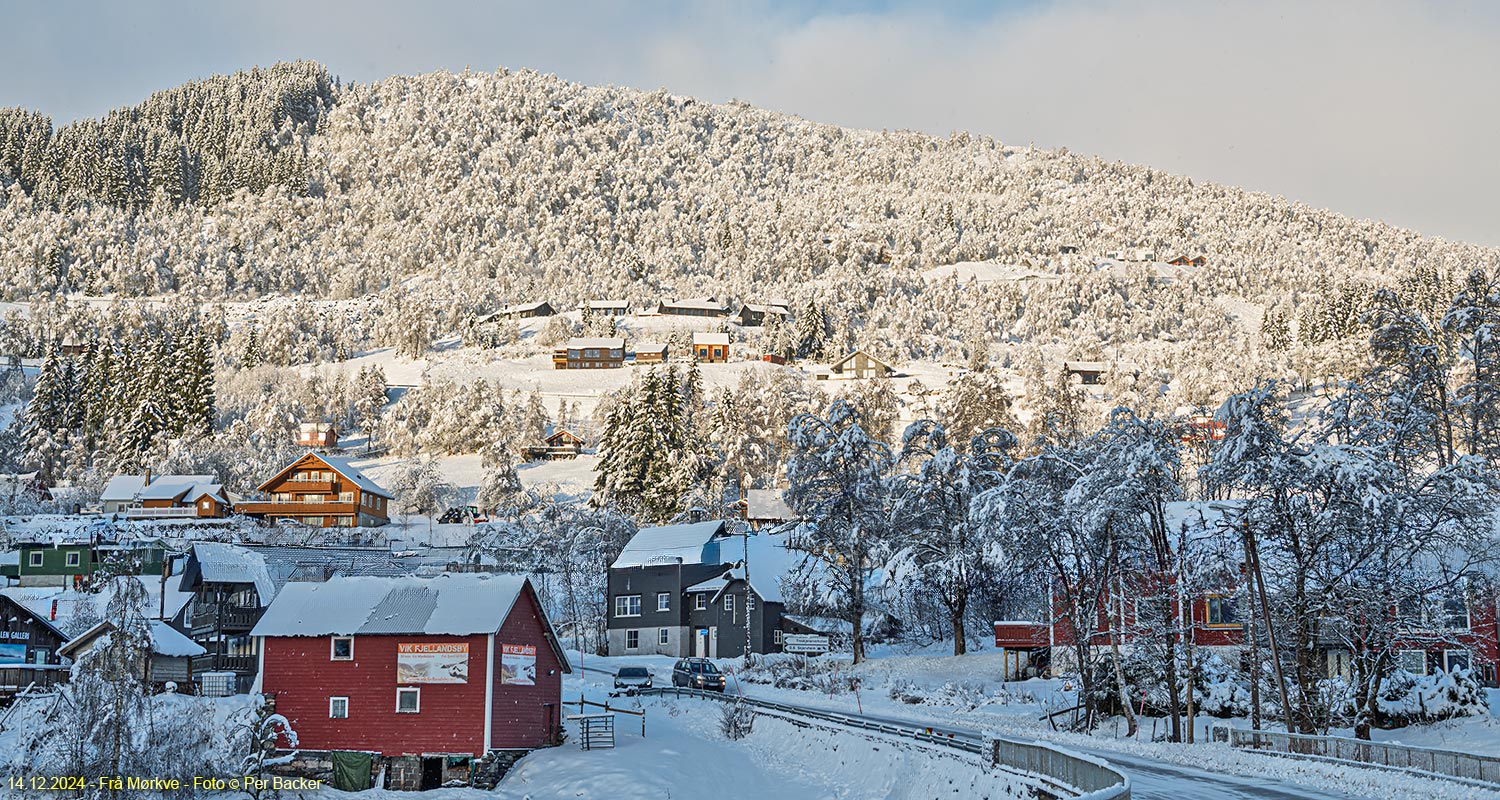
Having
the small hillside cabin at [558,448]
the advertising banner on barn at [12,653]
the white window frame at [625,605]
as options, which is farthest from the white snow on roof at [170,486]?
the advertising banner on barn at [12,653]

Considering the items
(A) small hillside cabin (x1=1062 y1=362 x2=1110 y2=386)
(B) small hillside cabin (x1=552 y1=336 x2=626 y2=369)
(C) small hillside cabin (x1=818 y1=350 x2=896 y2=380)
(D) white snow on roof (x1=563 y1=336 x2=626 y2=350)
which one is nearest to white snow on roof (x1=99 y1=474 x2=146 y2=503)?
(B) small hillside cabin (x1=552 y1=336 x2=626 y2=369)

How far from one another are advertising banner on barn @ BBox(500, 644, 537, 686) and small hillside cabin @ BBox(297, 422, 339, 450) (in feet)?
332

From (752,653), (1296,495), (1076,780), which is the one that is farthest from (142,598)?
(752,653)

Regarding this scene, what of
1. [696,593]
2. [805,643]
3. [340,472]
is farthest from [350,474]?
[805,643]

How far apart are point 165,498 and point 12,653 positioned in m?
56.0

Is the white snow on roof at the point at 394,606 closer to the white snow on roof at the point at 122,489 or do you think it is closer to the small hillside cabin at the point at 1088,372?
the white snow on roof at the point at 122,489

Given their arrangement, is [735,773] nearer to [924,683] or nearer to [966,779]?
[966,779]

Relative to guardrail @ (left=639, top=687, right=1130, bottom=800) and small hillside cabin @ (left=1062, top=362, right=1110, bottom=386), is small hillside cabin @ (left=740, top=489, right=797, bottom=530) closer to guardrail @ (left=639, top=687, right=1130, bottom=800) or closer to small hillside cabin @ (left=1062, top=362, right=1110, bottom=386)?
guardrail @ (left=639, top=687, right=1130, bottom=800)

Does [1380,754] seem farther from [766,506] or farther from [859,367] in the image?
[859,367]

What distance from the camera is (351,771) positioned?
37938 millimetres

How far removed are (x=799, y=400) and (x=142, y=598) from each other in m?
110

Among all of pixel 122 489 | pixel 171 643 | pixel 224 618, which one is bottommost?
pixel 171 643

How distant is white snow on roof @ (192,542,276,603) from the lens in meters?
63.1

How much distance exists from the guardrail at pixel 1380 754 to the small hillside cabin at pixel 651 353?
146198mm
